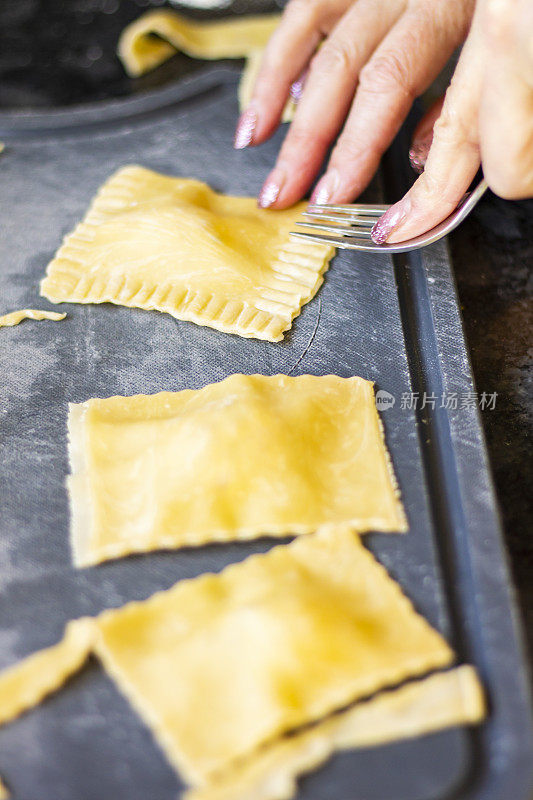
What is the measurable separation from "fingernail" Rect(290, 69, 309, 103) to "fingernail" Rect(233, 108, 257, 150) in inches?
7.9

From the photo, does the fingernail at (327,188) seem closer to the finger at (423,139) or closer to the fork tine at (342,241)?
the fork tine at (342,241)

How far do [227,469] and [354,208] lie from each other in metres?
0.95

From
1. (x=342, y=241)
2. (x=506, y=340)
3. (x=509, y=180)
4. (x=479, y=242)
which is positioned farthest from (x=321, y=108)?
(x=506, y=340)

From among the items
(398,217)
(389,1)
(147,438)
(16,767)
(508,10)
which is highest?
(508,10)

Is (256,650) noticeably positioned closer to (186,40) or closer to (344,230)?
(344,230)

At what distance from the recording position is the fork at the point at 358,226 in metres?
1.99

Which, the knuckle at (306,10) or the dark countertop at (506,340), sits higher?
the knuckle at (306,10)

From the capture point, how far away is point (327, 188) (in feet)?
7.34

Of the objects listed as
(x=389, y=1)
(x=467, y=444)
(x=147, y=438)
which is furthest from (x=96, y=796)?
(x=389, y=1)

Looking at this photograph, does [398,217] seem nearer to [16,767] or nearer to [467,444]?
[467,444]

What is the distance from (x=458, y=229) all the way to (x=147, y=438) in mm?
1245

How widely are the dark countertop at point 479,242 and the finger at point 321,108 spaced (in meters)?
0.49

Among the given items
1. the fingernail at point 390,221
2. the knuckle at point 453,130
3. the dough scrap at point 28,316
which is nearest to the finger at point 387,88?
the fingernail at point 390,221

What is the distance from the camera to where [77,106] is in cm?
286
